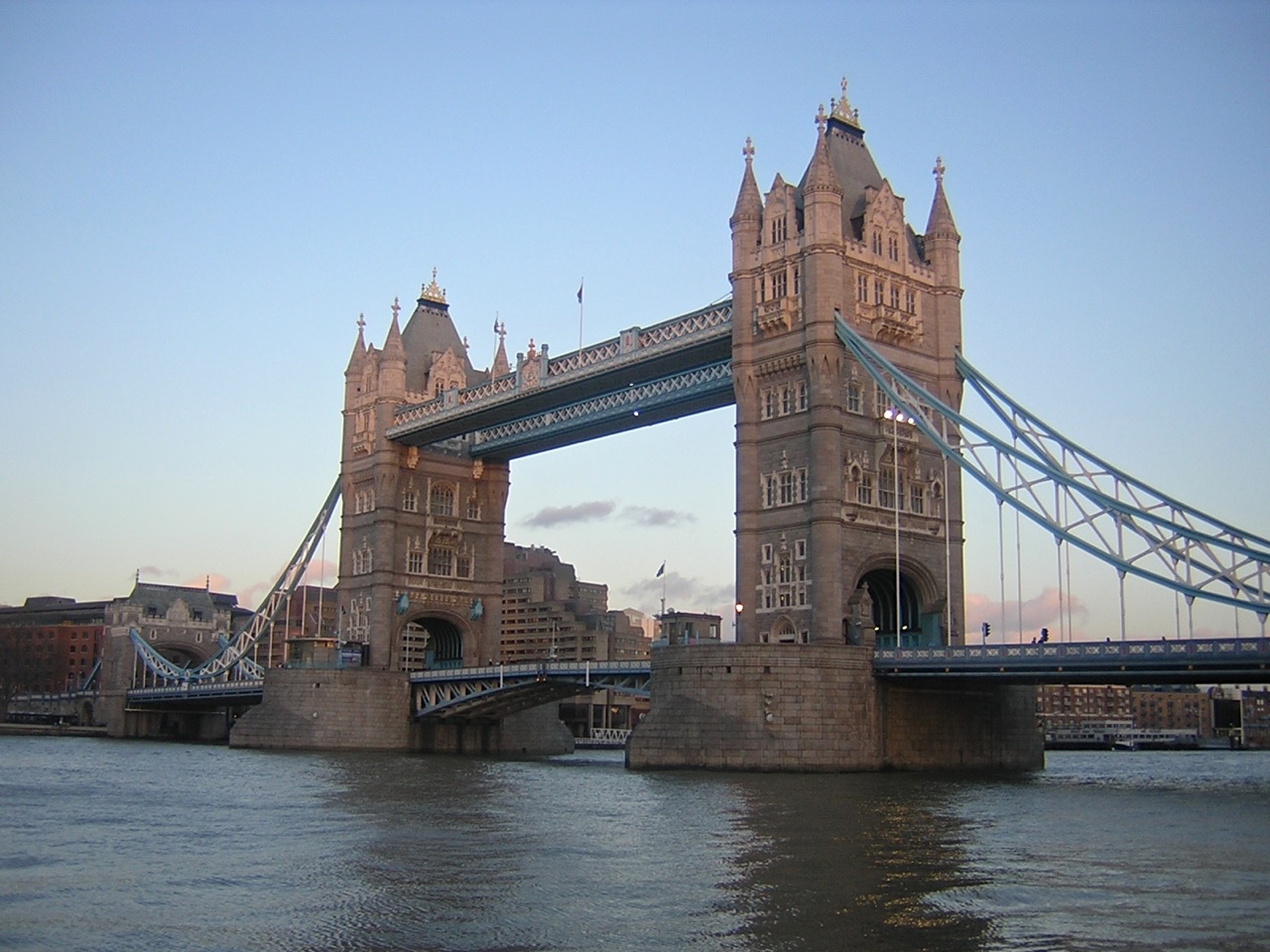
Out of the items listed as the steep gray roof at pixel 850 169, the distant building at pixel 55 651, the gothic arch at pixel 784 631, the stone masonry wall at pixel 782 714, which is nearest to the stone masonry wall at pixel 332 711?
the stone masonry wall at pixel 782 714

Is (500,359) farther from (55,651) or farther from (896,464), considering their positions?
(55,651)

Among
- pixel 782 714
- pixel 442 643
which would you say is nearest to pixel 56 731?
pixel 442 643

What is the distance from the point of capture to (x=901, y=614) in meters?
69.1

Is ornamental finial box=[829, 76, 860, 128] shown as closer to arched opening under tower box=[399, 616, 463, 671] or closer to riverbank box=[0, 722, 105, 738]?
arched opening under tower box=[399, 616, 463, 671]

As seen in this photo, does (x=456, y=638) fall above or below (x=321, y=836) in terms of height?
above

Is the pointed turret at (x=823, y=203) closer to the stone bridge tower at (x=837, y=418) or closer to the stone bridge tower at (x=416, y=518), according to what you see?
the stone bridge tower at (x=837, y=418)

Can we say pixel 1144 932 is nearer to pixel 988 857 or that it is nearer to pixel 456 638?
pixel 988 857

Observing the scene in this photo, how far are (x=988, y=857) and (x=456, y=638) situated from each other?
71.2 m

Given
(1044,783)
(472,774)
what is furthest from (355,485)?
(1044,783)

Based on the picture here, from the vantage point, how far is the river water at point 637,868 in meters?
22.7

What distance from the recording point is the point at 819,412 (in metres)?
64.6

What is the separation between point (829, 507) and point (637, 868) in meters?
35.4

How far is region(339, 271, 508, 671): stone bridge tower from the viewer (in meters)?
95.2

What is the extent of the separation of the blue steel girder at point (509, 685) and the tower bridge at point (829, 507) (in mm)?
316
